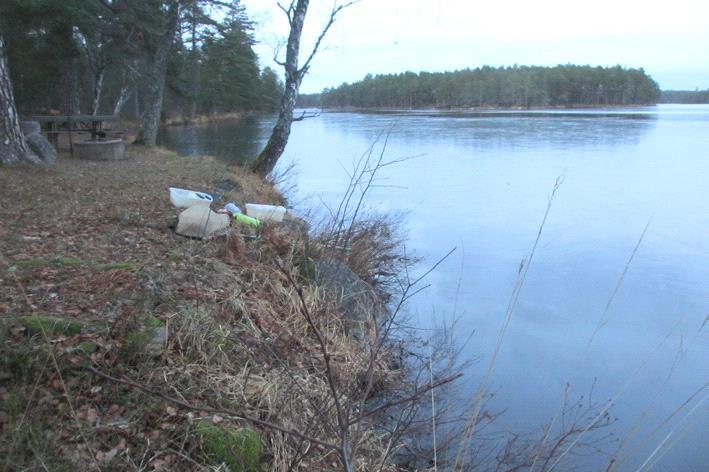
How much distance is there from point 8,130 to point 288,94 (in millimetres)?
5253

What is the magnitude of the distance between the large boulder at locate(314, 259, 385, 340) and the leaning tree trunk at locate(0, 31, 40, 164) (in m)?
5.44

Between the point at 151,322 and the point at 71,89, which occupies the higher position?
the point at 71,89

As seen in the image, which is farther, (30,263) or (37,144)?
(37,144)

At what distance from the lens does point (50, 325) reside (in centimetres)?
353

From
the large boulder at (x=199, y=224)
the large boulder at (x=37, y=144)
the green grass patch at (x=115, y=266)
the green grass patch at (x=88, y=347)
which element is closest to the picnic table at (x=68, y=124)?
the large boulder at (x=37, y=144)

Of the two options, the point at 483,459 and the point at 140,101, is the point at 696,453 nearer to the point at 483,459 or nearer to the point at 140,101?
the point at 483,459

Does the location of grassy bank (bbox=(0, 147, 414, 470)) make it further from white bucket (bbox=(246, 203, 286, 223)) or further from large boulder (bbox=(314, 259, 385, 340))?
white bucket (bbox=(246, 203, 286, 223))

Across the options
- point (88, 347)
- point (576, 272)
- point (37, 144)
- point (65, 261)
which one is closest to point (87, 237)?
point (65, 261)

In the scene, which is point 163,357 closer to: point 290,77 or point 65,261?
point 65,261

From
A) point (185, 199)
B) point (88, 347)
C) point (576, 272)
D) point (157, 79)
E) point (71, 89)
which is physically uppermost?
point (157, 79)

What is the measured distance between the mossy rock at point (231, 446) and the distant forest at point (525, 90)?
68.9m

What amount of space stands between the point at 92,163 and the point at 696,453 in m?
10.5

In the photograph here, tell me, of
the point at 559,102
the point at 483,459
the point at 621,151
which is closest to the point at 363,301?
the point at 483,459

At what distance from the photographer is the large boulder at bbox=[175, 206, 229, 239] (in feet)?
21.1
